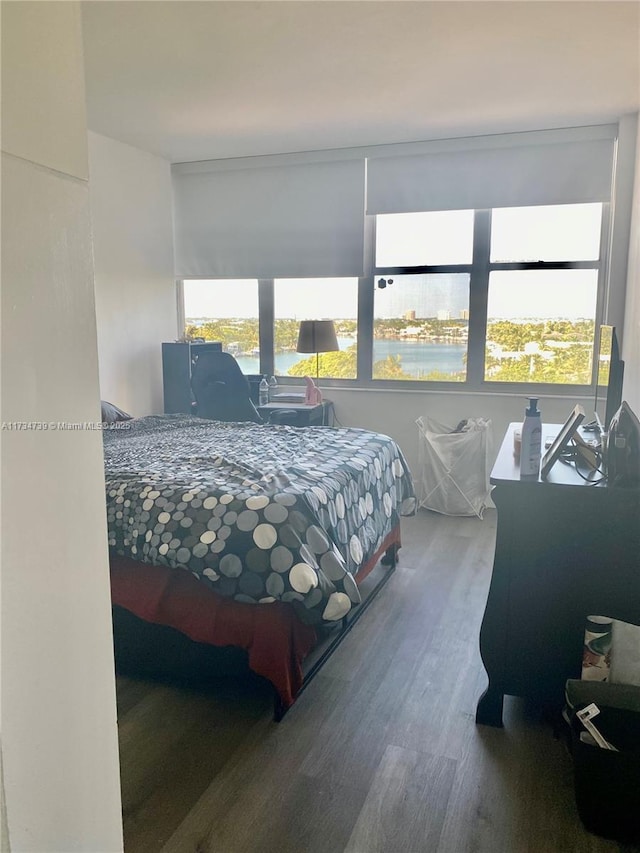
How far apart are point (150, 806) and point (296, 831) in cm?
43

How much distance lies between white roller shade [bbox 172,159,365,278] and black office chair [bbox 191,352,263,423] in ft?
3.67

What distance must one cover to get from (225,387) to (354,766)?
2.96 m

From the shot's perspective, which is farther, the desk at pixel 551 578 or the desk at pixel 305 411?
the desk at pixel 305 411

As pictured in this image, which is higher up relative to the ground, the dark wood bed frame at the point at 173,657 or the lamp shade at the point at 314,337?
the lamp shade at the point at 314,337

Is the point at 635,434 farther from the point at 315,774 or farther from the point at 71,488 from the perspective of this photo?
the point at 71,488

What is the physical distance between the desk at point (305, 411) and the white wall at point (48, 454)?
402cm

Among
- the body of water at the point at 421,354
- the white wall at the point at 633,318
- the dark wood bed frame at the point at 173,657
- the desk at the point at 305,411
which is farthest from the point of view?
the body of water at the point at 421,354

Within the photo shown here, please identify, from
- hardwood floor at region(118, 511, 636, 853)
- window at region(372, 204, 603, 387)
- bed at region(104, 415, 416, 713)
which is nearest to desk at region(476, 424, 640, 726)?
hardwood floor at region(118, 511, 636, 853)

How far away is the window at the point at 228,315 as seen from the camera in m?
5.49

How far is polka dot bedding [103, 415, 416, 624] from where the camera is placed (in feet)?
7.20

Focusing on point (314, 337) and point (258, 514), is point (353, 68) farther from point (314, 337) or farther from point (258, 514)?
point (258, 514)

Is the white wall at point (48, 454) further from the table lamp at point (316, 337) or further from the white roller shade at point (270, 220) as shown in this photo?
the white roller shade at point (270, 220)

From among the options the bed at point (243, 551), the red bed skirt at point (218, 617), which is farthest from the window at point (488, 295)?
the red bed skirt at point (218, 617)

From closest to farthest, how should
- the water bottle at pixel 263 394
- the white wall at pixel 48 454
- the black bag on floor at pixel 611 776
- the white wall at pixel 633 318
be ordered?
1. the white wall at pixel 48 454
2. the black bag on floor at pixel 611 776
3. the white wall at pixel 633 318
4. the water bottle at pixel 263 394
